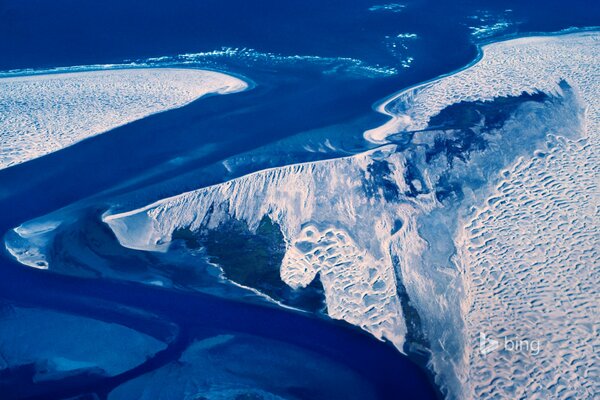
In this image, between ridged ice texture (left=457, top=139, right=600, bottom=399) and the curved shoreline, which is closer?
ridged ice texture (left=457, top=139, right=600, bottom=399)

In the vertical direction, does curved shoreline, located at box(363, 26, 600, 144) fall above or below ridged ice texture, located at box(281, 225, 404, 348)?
above

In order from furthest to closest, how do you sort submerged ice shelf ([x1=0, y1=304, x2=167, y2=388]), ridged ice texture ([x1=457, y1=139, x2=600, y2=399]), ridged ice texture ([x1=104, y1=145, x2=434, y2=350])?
ridged ice texture ([x1=104, y1=145, x2=434, y2=350]) < submerged ice shelf ([x1=0, y1=304, x2=167, y2=388]) < ridged ice texture ([x1=457, y1=139, x2=600, y2=399])

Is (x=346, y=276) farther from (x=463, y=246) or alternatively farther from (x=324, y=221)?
(x=463, y=246)

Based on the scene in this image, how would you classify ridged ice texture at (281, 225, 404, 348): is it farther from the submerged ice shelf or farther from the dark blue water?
the submerged ice shelf

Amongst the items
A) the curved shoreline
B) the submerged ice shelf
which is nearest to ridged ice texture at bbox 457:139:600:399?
the curved shoreline

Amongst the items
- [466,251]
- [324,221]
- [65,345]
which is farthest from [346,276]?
[65,345]
